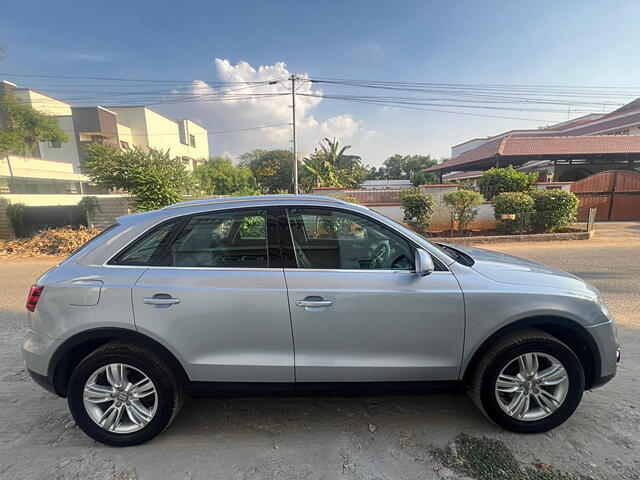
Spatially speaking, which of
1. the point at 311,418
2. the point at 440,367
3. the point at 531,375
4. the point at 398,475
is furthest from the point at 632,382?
the point at 311,418

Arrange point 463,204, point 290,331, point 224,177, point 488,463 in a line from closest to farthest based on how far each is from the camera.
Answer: point 488,463 < point 290,331 < point 463,204 < point 224,177

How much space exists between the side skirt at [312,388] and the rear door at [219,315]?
0.05 m

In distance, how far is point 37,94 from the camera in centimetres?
3347

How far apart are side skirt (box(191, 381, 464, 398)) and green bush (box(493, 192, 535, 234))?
958 cm

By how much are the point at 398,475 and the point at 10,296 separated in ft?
22.2

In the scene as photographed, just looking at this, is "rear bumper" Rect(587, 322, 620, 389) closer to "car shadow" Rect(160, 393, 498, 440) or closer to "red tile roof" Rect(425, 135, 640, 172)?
"car shadow" Rect(160, 393, 498, 440)

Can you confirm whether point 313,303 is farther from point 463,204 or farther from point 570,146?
point 570,146

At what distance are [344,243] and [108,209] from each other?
11287 millimetres

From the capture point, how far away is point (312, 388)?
2.13m

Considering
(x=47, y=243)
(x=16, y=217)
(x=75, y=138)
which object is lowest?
(x=47, y=243)

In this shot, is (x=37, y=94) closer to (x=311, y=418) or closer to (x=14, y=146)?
(x=14, y=146)

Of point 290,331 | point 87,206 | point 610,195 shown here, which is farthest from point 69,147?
point 610,195

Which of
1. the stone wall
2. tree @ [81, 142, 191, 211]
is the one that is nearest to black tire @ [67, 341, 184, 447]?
tree @ [81, 142, 191, 211]

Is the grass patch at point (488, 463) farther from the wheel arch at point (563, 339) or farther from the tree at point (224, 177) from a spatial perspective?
the tree at point (224, 177)
